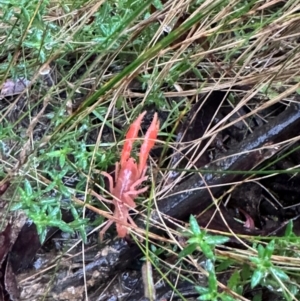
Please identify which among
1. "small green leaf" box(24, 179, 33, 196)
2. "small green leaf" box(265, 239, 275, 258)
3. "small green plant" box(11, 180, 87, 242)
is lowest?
"small green leaf" box(265, 239, 275, 258)

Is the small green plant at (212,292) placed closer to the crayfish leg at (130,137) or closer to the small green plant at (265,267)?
the small green plant at (265,267)

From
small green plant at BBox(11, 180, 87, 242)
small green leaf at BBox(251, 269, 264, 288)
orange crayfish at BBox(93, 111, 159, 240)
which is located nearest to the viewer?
small green leaf at BBox(251, 269, 264, 288)

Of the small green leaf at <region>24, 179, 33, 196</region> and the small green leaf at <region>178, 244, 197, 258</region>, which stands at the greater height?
the small green leaf at <region>24, 179, 33, 196</region>

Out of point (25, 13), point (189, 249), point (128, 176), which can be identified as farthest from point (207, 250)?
point (25, 13)

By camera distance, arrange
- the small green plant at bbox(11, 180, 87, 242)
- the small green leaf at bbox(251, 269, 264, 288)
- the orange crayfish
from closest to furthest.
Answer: the small green leaf at bbox(251, 269, 264, 288) < the small green plant at bbox(11, 180, 87, 242) < the orange crayfish

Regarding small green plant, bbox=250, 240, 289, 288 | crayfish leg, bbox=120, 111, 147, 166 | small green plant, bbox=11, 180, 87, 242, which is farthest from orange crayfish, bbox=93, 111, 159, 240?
small green plant, bbox=250, 240, 289, 288

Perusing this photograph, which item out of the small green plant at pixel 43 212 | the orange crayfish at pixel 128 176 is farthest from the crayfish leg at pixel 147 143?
the small green plant at pixel 43 212

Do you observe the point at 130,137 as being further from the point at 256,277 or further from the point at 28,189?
the point at 256,277

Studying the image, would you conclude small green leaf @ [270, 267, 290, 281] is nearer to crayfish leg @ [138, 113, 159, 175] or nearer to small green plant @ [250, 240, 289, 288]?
small green plant @ [250, 240, 289, 288]
